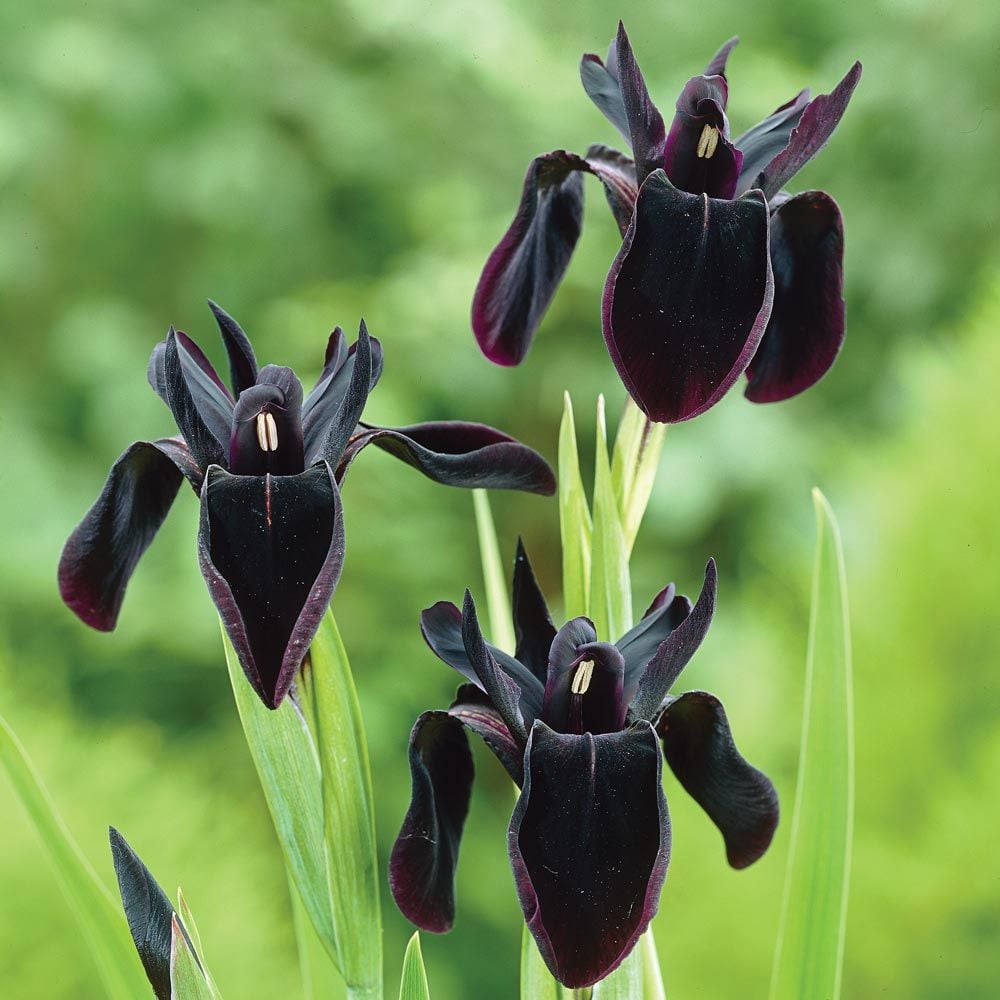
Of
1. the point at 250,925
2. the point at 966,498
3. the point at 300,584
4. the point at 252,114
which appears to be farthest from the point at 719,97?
the point at 252,114

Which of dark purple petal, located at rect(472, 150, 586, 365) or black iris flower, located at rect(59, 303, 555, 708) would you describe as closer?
black iris flower, located at rect(59, 303, 555, 708)

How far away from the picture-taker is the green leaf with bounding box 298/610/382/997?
15.3 inches

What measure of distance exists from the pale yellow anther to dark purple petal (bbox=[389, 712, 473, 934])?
42mm

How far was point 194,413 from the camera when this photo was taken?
1.16 feet

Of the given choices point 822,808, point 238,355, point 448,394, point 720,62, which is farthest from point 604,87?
point 448,394

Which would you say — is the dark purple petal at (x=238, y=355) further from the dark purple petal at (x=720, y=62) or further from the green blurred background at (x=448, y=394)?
the green blurred background at (x=448, y=394)

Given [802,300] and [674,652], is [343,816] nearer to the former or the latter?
[674,652]

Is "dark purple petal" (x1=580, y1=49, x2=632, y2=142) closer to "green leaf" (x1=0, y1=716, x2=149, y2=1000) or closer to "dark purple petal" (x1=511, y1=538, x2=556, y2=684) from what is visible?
"dark purple petal" (x1=511, y1=538, x2=556, y2=684)

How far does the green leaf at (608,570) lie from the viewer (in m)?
0.41

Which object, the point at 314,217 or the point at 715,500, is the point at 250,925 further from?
the point at 314,217

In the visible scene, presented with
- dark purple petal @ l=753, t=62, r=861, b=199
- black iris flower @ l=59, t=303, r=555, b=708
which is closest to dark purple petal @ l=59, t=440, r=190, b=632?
black iris flower @ l=59, t=303, r=555, b=708

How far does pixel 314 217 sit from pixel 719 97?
93cm

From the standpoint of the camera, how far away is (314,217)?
1259mm

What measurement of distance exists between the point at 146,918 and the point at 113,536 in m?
0.12
